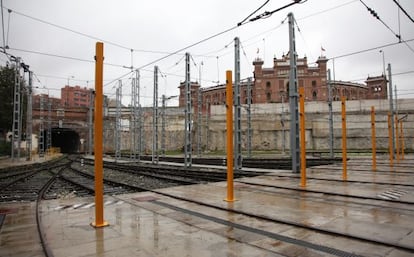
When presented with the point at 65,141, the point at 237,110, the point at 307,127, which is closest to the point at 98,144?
the point at 237,110

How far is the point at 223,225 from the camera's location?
6.75 m

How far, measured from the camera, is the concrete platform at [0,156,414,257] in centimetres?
522

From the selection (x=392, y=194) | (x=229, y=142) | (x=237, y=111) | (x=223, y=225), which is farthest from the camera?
(x=237, y=111)

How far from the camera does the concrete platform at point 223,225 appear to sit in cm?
522

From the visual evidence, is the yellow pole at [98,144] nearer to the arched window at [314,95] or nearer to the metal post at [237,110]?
the metal post at [237,110]

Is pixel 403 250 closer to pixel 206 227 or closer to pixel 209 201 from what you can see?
pixel 206 227

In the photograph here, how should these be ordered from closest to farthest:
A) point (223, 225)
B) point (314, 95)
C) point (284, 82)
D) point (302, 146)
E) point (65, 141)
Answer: point (223, 225) < point (302, 146) < point (284, 82) < point (314, 95) < point (65, 141)

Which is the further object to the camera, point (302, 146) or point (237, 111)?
point (237, 111)

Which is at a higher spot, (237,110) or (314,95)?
(314,95)

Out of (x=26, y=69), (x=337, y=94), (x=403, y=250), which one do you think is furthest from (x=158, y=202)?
(x=337, y=94)

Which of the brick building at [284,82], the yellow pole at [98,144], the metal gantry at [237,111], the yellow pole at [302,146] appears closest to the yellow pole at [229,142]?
the yellow pole at [302,146]

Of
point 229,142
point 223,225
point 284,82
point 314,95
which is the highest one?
point 284,82

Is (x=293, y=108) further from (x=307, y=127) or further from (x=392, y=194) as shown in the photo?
(x=307, y=127)

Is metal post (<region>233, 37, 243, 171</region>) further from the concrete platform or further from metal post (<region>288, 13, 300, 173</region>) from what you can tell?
the concrete platform
